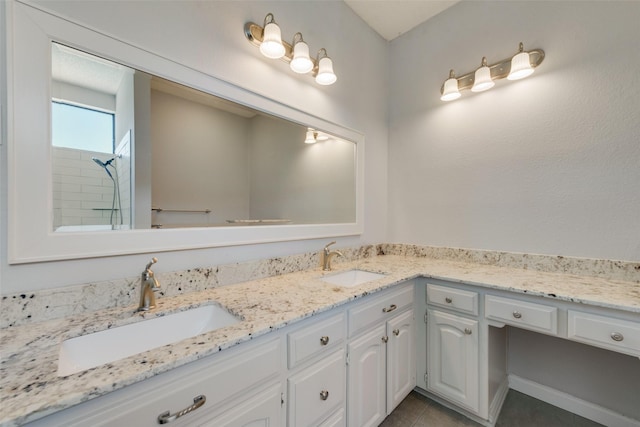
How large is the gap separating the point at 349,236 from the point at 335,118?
92cm

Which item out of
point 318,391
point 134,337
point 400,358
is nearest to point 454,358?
point 400,358

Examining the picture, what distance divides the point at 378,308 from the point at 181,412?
→ 98 centimetres

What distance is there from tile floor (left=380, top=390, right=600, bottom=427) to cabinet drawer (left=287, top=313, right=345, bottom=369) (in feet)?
2.79

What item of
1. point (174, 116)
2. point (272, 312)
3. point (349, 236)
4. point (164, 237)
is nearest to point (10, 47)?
point (174, 116)

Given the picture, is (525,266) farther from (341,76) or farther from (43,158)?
(43,158)

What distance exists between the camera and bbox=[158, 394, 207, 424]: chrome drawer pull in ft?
2.15

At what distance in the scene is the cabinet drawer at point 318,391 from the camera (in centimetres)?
97

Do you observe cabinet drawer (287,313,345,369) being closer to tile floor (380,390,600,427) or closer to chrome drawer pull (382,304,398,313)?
chrome drawer pull (382,304,398,313)

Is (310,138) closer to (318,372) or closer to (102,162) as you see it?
(102,162)

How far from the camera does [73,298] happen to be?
2.95 ft

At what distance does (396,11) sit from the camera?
2.07 meters

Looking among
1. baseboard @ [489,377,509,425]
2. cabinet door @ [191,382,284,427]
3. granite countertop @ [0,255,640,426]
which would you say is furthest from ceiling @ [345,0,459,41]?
baseboard @ [489,377,509,425]

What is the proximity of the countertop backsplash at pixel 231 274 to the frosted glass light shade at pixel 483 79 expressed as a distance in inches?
46.4

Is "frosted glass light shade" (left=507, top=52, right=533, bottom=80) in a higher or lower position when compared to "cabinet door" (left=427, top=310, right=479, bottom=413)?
higher
